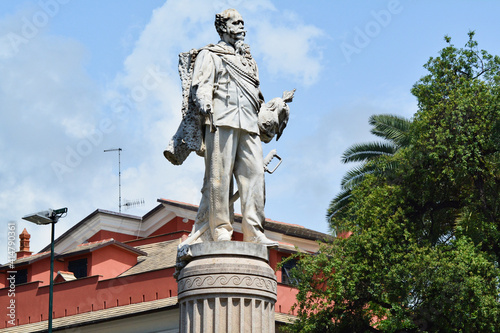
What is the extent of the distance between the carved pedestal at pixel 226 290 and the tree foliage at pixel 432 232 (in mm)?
13344

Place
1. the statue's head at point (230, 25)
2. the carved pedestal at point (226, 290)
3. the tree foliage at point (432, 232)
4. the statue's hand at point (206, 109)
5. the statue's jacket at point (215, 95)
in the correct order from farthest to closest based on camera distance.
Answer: the tree foliage at point (432, 232), the statue's head at point (230, 25), the statue's jacket at point (215, 95), the statue's hand at point (206, 109), the carved pedestal at point (226, 290)

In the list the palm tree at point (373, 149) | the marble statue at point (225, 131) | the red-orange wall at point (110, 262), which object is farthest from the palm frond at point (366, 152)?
the marble statue at point (225, 131)

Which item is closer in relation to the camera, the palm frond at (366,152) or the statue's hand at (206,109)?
the statue's hand at (206,109)

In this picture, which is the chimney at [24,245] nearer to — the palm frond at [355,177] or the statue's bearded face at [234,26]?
the palm frond at [355,177]

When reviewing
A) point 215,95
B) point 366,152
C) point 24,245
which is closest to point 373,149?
point 366,152

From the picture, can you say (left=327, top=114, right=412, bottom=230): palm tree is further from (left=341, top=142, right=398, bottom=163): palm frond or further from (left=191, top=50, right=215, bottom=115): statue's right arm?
(left=191, top=50, right=215, bottom=115): statue's right arm

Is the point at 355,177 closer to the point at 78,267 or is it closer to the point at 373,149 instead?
the point at 373,149

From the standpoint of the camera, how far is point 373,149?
31391mm

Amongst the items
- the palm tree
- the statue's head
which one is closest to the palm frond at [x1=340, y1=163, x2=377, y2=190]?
the palm tree

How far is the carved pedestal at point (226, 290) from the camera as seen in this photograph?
959cm

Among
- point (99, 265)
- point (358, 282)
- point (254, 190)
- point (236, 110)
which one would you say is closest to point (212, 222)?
point (254, 190)

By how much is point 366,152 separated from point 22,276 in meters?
14.1

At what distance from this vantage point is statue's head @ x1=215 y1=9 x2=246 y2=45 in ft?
35.6

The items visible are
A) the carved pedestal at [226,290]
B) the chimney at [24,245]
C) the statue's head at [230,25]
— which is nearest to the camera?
the carved pedestal at [226,290]
